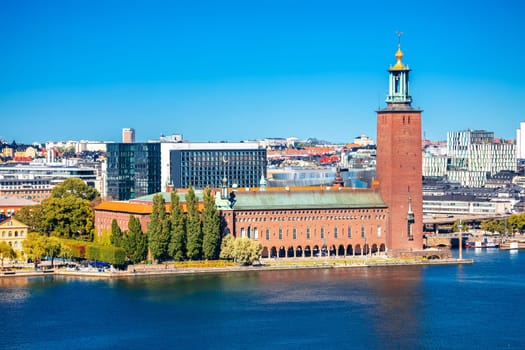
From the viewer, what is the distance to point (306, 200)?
8388 cm

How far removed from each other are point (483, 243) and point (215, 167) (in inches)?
969

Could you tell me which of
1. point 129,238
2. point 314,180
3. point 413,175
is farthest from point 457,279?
point 314,180

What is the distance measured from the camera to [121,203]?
283 ft

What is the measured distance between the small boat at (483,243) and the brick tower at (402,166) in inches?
541

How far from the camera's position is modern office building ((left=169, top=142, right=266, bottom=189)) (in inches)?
4424

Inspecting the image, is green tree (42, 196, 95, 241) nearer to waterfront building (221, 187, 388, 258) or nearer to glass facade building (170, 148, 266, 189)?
waterfront building (221, 187, 388, 258)

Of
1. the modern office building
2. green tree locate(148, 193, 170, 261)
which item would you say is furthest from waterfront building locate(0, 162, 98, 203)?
green tree locate(148, 193, 170, 261)

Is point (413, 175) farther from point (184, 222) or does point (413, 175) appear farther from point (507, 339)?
point (507, 339)

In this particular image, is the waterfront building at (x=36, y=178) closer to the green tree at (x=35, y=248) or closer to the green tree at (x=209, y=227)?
the green tree at (x=35, y=248)

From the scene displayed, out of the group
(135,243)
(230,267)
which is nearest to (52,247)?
(135,243)

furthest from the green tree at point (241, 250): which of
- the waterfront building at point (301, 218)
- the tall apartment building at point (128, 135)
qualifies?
the tall apartment building at point (128, 135)

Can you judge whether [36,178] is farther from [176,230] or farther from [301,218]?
[176,230]

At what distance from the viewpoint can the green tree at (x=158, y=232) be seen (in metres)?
77.9

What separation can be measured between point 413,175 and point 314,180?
4438 centimetres
